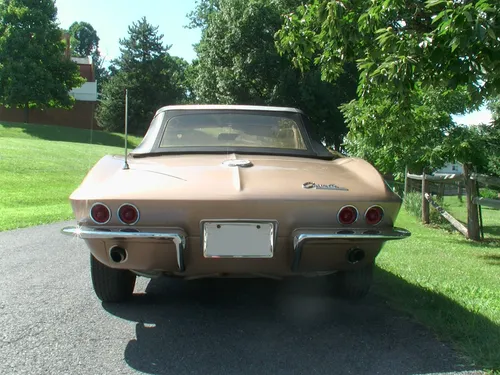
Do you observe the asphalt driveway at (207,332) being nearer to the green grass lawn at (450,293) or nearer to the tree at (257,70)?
the green grass lawn at (450,293)

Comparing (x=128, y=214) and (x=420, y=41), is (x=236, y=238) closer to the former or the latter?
(x=128, y=214)

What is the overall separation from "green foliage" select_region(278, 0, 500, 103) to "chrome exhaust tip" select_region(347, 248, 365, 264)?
6.23 ft

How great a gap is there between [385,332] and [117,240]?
1.85 meters

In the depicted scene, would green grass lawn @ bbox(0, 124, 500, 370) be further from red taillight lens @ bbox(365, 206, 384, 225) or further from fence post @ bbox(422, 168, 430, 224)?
red taillight lens @ bbox(365, 206, 384, 225)

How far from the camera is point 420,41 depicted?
17.2ft

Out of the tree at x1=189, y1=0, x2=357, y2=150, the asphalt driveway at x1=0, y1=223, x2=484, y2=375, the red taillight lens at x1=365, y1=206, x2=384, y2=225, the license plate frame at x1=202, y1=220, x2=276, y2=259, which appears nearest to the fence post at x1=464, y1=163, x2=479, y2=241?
the asphalt driveway at x1=0, y1=223, x2=484, y2=375

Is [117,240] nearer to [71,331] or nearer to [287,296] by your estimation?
[71,331]

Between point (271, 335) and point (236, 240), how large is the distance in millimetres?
684

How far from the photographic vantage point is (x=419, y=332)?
3.65 meters

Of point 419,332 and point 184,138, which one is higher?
point 184,138

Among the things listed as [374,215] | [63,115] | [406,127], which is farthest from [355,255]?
[63,115]

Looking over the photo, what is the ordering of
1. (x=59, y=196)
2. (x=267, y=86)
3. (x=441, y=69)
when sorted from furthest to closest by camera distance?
(x=267, y=86), (x=59, y=196), (x=441, y=69)

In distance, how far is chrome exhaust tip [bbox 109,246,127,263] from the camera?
3457mm

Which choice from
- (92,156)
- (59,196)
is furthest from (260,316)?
(92,156)
